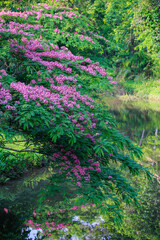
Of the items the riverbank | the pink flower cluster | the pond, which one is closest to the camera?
the pink flower cluster

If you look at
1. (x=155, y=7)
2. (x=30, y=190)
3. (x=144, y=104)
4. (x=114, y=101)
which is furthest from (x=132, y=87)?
(x=30, y=190)

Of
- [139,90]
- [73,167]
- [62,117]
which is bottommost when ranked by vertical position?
[139,90]

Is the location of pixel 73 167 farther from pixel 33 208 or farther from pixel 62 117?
pixel 33 208

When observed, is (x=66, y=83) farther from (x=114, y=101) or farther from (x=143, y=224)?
(x=114, y=101)

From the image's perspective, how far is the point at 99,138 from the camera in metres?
4.00

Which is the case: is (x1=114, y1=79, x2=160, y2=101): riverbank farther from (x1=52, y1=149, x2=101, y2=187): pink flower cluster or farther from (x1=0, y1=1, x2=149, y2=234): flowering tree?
(x1=52, y1=149, x2=101, y2=187): pink flower cluster

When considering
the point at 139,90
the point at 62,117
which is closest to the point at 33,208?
the point at 62,117

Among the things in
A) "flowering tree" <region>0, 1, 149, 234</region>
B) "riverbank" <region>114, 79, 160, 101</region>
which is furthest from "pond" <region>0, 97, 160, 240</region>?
"riverbank" <region>114, 79, 160, 101</region>

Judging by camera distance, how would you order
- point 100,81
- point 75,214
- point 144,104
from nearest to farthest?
point 100,81 < point 75,214 < point 144,104

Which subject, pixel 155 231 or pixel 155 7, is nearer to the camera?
pixel 155 231

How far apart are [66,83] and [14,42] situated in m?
1.00

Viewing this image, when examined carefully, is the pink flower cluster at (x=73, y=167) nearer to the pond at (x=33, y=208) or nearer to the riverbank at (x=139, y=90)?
the pond at (x=33, y=208)

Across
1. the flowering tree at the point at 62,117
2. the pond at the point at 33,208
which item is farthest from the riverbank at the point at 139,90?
the flowering tree at the point at 62,117

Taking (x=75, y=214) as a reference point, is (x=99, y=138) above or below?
above
